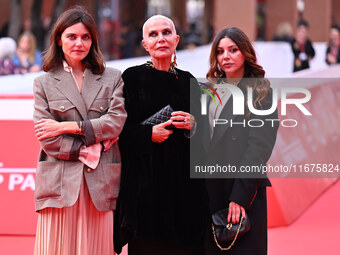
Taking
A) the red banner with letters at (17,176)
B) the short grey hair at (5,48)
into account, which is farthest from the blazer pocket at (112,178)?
the short grey hair at (5,48)

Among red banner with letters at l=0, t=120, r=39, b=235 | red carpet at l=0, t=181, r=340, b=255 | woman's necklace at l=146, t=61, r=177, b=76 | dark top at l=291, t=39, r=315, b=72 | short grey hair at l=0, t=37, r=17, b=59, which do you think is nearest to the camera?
woman's necklace at l=146, t=61, r=177, b=76

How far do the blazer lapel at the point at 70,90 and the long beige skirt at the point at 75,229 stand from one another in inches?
16.6

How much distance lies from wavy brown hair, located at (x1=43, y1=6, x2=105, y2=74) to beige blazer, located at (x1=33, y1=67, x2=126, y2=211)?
0.07 m

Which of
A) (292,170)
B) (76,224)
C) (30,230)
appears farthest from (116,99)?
(292,170)

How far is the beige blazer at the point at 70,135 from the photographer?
11.4 feet

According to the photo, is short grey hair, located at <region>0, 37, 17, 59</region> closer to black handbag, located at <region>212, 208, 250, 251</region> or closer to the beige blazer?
the beige blazer

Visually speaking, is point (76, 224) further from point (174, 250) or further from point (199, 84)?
point (199, 84)

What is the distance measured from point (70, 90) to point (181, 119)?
2.18 ft

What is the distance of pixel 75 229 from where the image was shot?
3.57 m

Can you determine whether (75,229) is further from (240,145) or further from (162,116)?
(240,145)

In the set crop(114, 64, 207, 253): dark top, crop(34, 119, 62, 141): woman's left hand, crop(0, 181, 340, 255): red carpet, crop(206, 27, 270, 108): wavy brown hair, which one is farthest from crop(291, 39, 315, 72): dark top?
crop(34, 119, 62, 141): woman's left hand

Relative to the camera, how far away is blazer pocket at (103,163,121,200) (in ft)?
11.7

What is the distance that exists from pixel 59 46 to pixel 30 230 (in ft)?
8.02

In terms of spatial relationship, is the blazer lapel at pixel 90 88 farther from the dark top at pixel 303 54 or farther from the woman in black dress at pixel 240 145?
the dark top at pixel 303 54
